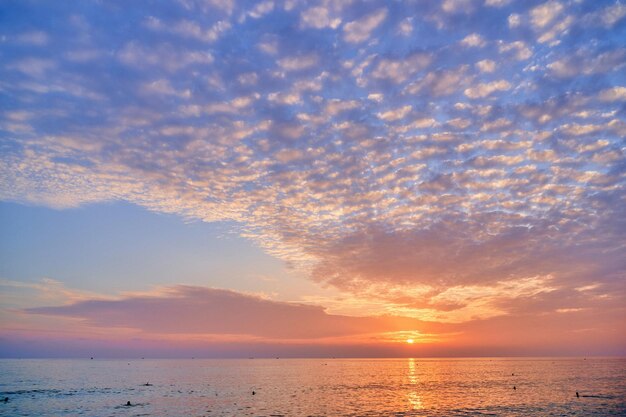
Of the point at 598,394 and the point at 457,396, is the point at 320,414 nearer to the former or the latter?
the point at 457,396

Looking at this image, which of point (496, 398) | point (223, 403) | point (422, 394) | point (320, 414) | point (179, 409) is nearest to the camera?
point (320, 414)

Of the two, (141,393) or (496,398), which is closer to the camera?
(496,398)

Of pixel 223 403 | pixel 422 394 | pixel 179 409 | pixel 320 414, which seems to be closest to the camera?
pixel 320 414

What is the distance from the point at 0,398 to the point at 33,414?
27.5m

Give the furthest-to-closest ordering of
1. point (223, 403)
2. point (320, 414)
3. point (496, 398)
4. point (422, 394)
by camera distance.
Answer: point (422, 394) < point (496, 398) < point (223, 403) < point (320, 414)

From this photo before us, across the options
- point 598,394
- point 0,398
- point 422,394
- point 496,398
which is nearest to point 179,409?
point 0,398

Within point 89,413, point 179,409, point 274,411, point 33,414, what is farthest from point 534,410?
point 33,414

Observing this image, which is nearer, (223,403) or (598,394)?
(223,403)

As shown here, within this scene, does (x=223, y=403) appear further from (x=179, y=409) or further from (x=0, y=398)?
(x=0, y=398)

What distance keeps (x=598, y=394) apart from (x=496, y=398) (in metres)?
26.8

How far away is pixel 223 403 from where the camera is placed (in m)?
90.7

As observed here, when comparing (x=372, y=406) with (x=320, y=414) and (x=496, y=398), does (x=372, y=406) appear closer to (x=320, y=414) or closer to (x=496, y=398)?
(x=320, y=414)

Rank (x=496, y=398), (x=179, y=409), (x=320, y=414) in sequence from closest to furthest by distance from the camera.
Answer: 1. (x=320, y=414)
2. (x=179, y=409)
3. (x=496, y=398)

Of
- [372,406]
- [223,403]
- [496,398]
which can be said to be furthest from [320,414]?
[496,398]
